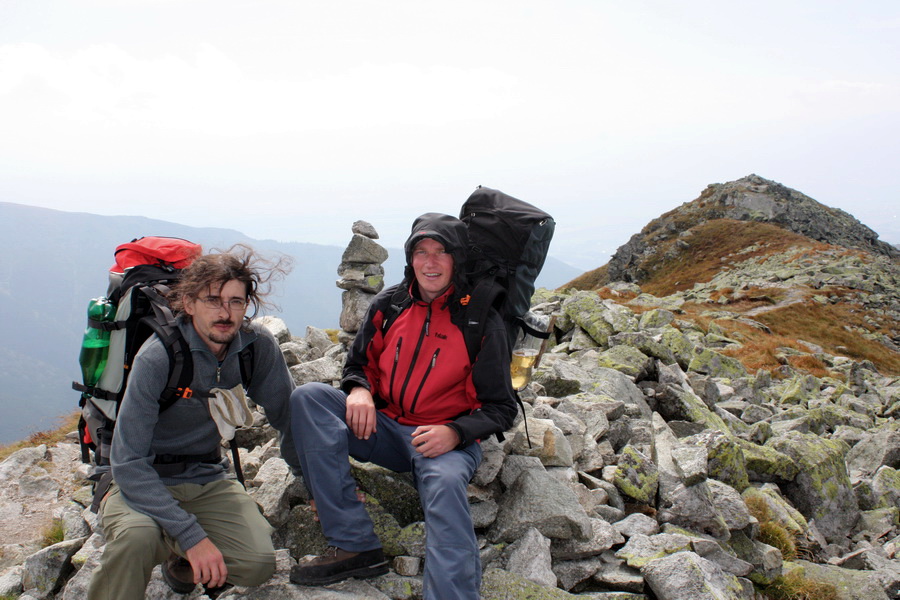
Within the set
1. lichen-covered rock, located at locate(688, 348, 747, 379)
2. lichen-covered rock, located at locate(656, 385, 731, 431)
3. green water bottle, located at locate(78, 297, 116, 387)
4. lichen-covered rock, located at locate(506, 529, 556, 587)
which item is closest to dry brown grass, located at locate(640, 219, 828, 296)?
lichen-covered rock, located at locate(688, 348, 747, 379)

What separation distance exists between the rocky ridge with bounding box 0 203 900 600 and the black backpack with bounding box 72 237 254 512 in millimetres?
1295

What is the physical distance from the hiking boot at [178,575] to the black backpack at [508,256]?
3.08 m

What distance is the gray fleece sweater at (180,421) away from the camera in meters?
4.87

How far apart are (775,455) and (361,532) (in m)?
7.83

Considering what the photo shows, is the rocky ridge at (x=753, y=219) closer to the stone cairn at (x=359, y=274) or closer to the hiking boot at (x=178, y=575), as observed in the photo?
the stone cairn at (x=359, y=274)

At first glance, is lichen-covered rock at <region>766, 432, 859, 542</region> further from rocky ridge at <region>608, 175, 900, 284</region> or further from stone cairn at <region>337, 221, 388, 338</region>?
rocky ridge at <region>608, 175, 900, 284</region>

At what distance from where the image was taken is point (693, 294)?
2274 inches

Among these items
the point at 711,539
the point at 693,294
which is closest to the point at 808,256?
the point at 693,294

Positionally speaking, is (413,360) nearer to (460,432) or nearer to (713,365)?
(460,432)

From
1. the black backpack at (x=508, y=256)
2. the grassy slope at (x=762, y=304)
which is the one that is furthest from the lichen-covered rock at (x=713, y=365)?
the black backpack at (x=508, y=256)

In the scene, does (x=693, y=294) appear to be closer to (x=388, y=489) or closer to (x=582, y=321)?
(x=582, y=321)

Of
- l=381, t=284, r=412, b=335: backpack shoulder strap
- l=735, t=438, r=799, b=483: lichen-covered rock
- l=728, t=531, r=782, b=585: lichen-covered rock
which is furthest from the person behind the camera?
l=735, t=438, r=799, b=483: lichen-covered rock

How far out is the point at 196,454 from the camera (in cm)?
565

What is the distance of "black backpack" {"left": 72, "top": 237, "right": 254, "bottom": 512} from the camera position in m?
5.19
